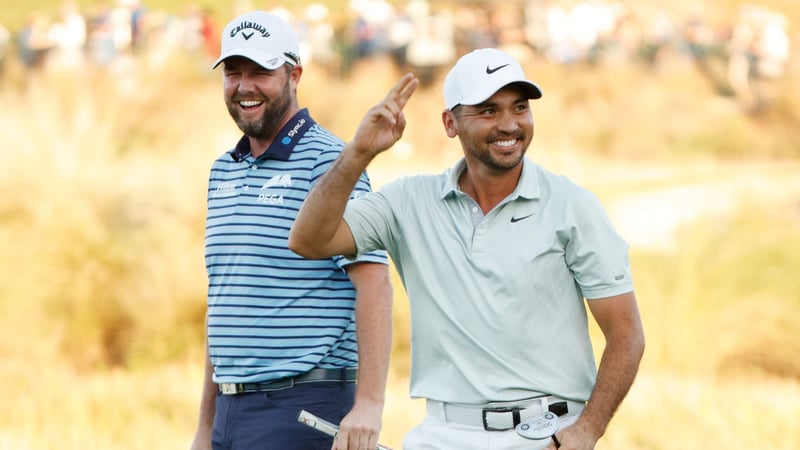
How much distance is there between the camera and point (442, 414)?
12.7 feet

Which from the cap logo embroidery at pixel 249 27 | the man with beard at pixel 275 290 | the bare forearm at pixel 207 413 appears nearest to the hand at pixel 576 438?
the man with beard at pixel 275 290

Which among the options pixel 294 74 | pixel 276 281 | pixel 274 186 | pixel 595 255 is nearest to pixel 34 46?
pixel 294 74

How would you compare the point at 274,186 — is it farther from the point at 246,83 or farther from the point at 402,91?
the point at 402,91

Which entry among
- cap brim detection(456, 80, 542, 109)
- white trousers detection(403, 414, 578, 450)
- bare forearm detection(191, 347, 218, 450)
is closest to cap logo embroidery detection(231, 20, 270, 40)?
cap brim detection(456, 80, 542, 109)

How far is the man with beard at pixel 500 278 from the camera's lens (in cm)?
376

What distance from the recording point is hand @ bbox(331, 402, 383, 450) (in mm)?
3961

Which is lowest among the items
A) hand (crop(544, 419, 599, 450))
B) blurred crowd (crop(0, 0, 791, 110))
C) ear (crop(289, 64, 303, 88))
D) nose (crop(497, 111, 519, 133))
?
hand (crop(544, 419, 599, 450))

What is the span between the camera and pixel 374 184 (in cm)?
1315

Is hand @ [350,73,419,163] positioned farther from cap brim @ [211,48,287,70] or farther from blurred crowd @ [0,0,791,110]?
blurred crowd @ [0,0,791,110]

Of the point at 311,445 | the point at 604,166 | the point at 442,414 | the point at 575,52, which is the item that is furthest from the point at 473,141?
the point at 575,52

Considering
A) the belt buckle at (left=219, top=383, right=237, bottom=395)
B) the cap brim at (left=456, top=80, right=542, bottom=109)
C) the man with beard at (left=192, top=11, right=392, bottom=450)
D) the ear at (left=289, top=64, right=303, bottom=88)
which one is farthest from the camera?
the ear at (left=289, top=64, right=303, bottom=88)

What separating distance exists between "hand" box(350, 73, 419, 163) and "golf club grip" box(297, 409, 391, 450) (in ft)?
2.55

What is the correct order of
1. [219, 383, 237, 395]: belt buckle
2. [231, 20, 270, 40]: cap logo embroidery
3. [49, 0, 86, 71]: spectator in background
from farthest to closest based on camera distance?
1. [49, 0, 86, 71]: spectator in background
2. [231, 20, 270, 40]: cap logo embroidery
3. [219, 383, 237, 395]: belt buckle

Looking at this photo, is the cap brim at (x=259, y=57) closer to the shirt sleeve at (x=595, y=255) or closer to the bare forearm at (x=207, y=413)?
the bare forearm at (x=207, y=413)
